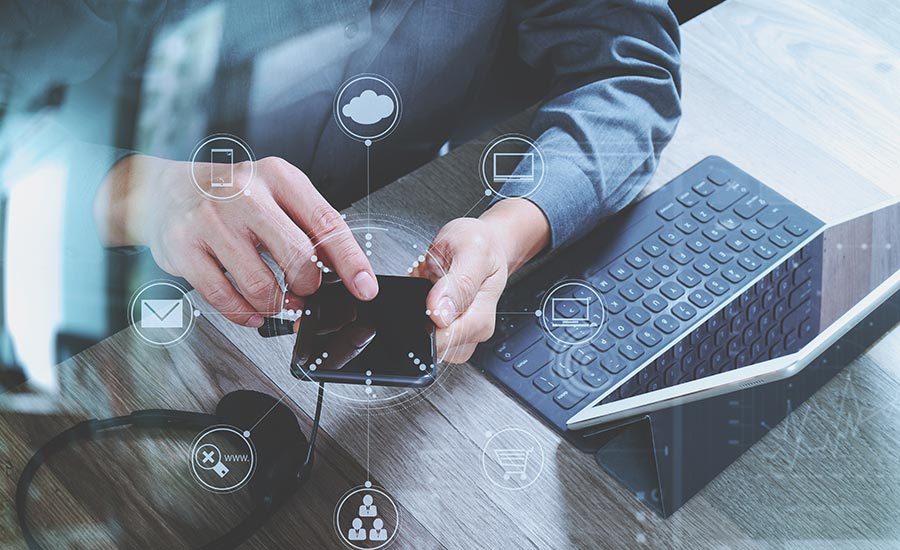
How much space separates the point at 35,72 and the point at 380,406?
300 millimetres

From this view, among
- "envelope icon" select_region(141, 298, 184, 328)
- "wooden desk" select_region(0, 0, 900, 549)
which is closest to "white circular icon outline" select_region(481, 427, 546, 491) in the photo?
"wooden desk" select_region(0, 0, 900, 549)

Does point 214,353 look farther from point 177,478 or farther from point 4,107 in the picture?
point 4,107

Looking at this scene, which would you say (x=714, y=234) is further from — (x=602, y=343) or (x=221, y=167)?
(x=221, y=167)

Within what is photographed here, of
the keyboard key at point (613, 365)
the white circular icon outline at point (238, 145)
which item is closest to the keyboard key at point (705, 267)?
the keyboard key at point (613, 365)

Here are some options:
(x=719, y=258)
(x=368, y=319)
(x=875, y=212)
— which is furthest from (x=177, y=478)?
(x=875, y=212)

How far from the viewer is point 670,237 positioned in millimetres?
621

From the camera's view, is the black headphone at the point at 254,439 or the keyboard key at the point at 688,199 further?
the keyboard key at the point at 688,199

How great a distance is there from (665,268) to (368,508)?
0.88 feet

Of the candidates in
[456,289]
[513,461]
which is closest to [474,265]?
[456,289]

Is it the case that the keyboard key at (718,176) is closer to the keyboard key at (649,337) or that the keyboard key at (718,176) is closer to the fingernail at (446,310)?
the keyboard key at (649,337)

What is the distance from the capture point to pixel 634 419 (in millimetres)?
527

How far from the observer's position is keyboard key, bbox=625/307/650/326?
0.57 metres

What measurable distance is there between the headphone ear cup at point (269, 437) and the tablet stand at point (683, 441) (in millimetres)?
184

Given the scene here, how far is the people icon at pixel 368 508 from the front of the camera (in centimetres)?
51
